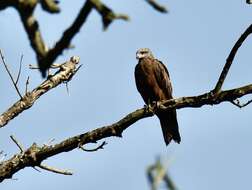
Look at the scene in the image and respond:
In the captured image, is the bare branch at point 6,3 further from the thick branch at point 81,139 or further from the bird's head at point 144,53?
the bird's head at point 144,53

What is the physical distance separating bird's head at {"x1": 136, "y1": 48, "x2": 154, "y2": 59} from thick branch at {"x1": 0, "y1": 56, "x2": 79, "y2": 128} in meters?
3.78

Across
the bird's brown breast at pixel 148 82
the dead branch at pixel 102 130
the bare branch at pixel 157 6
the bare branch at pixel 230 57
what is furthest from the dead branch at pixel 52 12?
the bird's brown breast at pixel 148 82

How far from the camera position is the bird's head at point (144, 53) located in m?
12.1

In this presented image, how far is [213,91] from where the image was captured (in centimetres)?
618

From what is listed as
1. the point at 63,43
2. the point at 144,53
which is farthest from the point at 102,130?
the point at 144,53

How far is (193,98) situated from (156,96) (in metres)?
4.54

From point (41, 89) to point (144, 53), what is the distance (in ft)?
16.0

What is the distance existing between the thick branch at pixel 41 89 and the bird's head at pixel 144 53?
149 inches

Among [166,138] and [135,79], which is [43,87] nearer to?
[166,138]

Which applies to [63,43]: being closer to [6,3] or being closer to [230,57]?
[6,3]

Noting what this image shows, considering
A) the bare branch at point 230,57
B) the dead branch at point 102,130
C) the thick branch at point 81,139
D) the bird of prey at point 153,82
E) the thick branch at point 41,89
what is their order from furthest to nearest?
the bird of prey at point 153,82 < the thick branch at point 41,89 < the thick branch at point 81,139 < the dead branch at point 102,130 < the bare branch at point 230,57

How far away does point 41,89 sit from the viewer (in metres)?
7.68

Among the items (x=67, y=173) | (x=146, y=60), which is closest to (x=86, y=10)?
(x=67, y=173)

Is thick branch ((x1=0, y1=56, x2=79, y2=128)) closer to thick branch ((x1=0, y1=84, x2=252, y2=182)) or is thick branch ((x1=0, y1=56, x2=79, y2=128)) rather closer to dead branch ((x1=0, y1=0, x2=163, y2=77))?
thick branch ((x1=0, y1=84, x2=252, y2=182))
